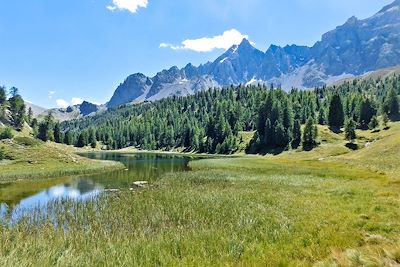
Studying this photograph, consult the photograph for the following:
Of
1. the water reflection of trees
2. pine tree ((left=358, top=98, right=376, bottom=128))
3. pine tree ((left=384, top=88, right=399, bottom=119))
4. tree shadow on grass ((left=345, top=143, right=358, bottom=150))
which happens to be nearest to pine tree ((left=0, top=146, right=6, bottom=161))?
the water reflection of trees

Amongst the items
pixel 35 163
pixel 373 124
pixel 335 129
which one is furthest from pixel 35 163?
pixel 373 124

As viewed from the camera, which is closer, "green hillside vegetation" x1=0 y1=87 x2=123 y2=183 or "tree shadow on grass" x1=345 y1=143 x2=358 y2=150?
"green hillside vegetation" x1=0 y1=87 x2=123 y2=183

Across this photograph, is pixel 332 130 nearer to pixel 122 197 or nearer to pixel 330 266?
pixel 122 197

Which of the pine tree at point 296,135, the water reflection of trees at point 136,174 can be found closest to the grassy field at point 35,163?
the water reflection of trees at point 136,174

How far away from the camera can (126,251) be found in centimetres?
1881

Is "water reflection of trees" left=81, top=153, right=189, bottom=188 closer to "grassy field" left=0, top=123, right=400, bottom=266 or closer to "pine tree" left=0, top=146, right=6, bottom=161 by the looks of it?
"pine tree" left=0, top=146, right=6, bottom=161

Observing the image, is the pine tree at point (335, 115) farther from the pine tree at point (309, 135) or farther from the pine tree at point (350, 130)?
the pine tree at point (309, 135)

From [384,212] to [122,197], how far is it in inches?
1038

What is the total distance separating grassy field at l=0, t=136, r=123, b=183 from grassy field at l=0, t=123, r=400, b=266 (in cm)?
3780

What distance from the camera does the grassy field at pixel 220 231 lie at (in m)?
16.7

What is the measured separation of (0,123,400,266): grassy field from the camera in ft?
54.7

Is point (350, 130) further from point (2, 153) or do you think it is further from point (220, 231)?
point (220, 231)

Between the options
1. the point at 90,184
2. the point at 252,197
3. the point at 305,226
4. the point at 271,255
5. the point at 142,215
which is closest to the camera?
the point at 271,255

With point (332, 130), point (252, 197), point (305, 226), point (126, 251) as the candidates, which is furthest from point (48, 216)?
point (332, 130)
